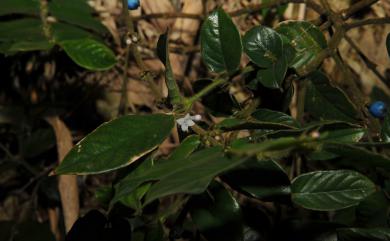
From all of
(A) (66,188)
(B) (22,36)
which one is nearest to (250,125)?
(B) (22,36)

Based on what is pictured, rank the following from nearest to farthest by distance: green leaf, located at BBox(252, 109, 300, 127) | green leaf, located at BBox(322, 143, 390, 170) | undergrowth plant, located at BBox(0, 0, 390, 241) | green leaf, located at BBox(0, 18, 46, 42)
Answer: green leaf, located at BBox(322, 143, 390, 170), undergrowth plant, located at BBox(0, 0, 390, 241), green leaf, located at BBox(252, 109, 300, 127), green leaf, located at BBox(0, 18, 46, 42)

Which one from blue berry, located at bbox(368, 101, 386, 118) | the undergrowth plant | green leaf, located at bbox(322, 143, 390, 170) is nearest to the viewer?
green leaf, located at bbox(322, 143, 390, 170)

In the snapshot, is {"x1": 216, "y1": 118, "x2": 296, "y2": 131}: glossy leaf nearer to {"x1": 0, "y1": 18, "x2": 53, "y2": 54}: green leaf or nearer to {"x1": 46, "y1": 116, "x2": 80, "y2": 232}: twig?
{"x1": 0, "y1": 18, "x2": 53, "y2": 54}: green leaf

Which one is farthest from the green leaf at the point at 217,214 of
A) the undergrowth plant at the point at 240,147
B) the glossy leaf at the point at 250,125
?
the glossy leaf at the point at 250,125

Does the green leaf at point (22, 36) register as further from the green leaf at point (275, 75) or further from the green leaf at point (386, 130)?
the green leaf at point (386, 130)

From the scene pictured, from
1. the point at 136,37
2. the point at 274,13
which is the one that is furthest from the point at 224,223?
the point at 274,13

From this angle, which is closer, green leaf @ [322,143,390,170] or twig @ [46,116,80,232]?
green leaf @ [322,143,390,170]

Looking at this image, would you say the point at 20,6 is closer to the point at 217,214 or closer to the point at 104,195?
the point at 104,195

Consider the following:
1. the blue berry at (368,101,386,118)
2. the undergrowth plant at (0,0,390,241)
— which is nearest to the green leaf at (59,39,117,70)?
the undergrowth plant at (0,0,390,241)
